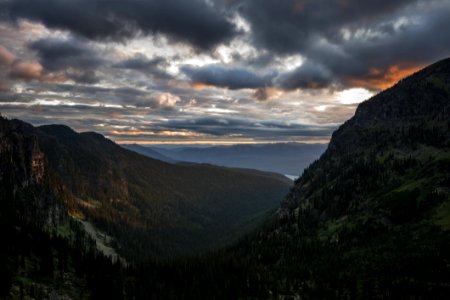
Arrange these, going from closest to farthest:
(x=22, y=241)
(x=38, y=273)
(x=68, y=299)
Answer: (x=68, y=299), (x=38, y=273), (x=22, y=241)

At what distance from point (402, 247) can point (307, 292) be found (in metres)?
67.5

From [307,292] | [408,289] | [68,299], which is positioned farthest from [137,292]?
[408,289]

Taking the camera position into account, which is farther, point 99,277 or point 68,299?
point 99,277

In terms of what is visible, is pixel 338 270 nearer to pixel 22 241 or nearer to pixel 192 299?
pixel 192 299

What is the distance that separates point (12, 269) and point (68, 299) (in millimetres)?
24245

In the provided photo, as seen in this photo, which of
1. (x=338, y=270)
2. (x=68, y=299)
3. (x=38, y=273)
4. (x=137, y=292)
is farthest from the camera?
(x=338, y=270)

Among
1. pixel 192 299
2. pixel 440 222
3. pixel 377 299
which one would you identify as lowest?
pixel 192 299

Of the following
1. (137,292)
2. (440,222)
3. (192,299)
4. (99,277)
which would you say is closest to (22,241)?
(99,277)

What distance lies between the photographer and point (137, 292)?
14612 cm

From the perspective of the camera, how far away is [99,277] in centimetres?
14650

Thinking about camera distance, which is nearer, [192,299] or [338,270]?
[192,299]

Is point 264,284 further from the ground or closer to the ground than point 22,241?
closer to the ground

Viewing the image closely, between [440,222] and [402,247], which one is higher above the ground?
[440,222]

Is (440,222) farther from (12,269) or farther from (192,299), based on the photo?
(12,269)
